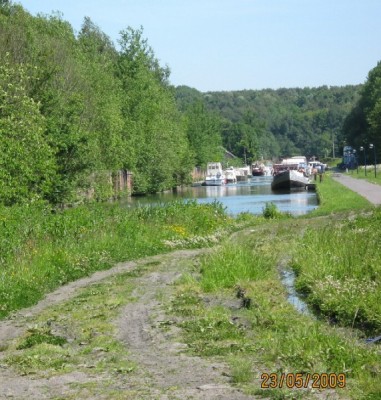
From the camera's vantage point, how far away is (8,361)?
1194cm

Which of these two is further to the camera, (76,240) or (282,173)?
(282,173)

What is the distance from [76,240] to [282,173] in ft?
212

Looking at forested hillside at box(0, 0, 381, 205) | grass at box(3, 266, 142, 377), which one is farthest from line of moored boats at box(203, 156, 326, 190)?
grass at box(3, 266, 142, 377)

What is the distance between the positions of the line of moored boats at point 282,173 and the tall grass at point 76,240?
51574mm

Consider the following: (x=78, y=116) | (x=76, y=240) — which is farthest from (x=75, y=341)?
(x=78, y=116)

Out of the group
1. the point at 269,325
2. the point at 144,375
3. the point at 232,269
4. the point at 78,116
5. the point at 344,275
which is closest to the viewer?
the point at 144,375

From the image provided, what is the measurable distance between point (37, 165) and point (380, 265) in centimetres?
2426

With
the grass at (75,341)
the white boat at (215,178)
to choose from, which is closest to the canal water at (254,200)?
the grass at (75,341)

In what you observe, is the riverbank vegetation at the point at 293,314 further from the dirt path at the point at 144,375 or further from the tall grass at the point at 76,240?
the tall grass at the point at 76,240

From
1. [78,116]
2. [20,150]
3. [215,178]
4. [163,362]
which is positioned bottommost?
[215,178]

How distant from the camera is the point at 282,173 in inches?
3469

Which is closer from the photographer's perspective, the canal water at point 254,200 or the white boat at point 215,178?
the canal water at point 254,200

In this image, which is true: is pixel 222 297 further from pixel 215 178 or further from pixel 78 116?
pixel 215 178

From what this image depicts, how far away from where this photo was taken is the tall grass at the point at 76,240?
19.1 meters
